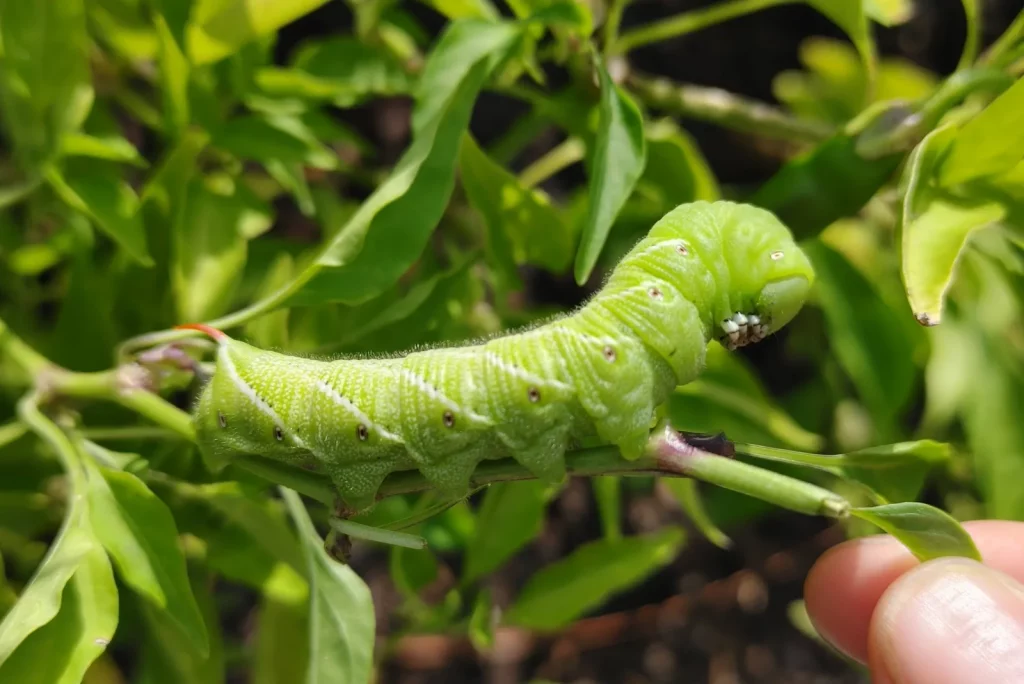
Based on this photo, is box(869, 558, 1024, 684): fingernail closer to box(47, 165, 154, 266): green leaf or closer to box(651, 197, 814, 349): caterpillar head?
box(651, 197, 814, 349): caterpillar head

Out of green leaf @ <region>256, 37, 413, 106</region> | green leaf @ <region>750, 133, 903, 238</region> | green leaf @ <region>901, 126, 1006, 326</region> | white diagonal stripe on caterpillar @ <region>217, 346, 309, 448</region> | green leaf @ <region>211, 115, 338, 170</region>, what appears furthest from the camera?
green leaf @ <region>256, 37, 413, 106</region>

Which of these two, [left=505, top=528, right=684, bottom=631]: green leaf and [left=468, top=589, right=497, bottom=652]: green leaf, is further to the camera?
[left=505, top=528, right=684, bottom=631]: green leaf

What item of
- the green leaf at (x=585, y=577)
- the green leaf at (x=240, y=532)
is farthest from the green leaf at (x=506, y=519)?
the green leaf at (x=240, y=532)

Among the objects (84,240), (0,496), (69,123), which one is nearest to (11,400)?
(0,496)

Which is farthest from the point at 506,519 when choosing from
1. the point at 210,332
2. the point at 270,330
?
the point at 210,332

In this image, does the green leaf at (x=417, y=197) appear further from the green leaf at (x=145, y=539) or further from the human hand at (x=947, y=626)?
the human hand at (x=947, y=626)

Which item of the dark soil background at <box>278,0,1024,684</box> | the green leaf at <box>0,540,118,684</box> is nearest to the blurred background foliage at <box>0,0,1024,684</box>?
the green leaf at <box>0,540,118,684</box>

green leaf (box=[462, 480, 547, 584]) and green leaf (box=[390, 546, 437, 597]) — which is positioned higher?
green leaf (box=[462, 480, 547, 584])
